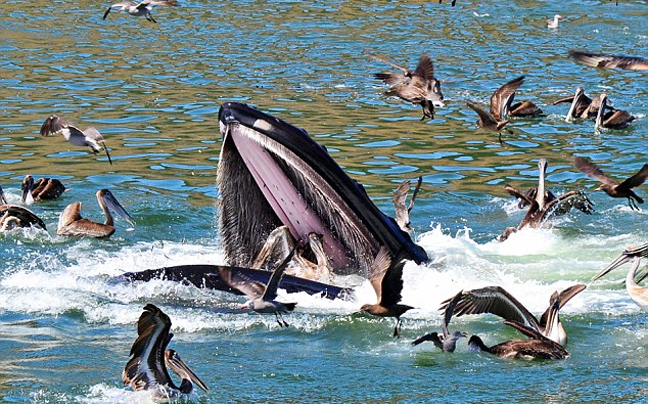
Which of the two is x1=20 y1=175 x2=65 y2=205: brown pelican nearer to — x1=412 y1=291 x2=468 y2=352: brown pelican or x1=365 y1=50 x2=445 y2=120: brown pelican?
x1=365 y1=50 x2=445 y2=120: brown pelican

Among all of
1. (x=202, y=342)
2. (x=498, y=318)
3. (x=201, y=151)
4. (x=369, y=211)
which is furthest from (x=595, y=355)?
(x=201, y=151)

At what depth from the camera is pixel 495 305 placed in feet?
24.7

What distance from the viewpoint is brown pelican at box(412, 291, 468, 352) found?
23.8 feet

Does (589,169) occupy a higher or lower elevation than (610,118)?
higher

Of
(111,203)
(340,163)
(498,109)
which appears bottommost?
(340,163)

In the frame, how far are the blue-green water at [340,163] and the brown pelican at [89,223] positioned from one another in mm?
106

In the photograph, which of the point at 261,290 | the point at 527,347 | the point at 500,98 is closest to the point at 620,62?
the point at 500,98

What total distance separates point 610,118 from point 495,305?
8.36 metres

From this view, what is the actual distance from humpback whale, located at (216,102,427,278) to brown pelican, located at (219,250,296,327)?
0.49 m

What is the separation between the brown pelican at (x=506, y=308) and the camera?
745cm

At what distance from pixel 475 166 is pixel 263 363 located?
6.78 meters

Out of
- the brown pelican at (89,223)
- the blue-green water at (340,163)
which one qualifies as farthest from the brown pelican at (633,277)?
the brown pelican at (89,223)

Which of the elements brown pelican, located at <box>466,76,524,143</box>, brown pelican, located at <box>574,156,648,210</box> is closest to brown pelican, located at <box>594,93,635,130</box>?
brown pelican, located at <box>466,76,524,143</box>

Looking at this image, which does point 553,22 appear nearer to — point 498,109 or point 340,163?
point 498,109
